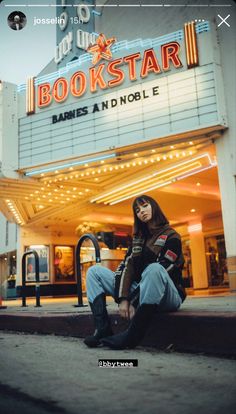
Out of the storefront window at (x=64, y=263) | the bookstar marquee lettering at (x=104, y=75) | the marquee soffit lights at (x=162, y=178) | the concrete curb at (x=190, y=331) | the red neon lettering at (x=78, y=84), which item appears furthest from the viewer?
the storefront window at (x=64, y=263)

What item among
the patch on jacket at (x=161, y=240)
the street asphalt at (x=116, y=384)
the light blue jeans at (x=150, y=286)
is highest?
the patch on jacket at (x=161, y=240)

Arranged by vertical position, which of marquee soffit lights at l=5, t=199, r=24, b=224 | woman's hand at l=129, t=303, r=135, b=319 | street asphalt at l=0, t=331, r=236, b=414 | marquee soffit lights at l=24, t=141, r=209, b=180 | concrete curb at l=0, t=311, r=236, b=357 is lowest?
street asphalt at l=0, t=331, r=236, b=414

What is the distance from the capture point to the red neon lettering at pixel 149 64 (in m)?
7.29

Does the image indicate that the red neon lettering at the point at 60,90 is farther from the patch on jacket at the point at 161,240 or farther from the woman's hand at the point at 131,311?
the woman's hand at the point at 131,311

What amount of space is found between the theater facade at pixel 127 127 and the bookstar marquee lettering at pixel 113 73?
0.02 metres

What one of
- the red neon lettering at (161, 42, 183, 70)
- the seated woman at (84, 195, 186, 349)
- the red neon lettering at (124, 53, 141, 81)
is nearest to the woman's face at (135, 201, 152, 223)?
the seated woman at (84, 195, 186, 349)

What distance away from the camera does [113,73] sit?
781 cm

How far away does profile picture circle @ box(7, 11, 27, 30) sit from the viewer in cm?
380

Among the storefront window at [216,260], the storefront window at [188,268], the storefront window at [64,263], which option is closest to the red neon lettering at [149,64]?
the storefront window at [216,260]

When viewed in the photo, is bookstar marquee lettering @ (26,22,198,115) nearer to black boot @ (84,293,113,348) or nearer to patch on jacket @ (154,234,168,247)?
patch on jacket @ (154,234,168,247)

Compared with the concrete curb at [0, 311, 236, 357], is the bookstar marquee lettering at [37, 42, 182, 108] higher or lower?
higher

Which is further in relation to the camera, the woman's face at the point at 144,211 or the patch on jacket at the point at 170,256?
the woman's face at the point at 144,211

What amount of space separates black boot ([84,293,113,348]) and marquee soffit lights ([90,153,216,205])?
5.60 m

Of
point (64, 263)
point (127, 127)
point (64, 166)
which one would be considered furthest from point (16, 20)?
point (64, 263)
